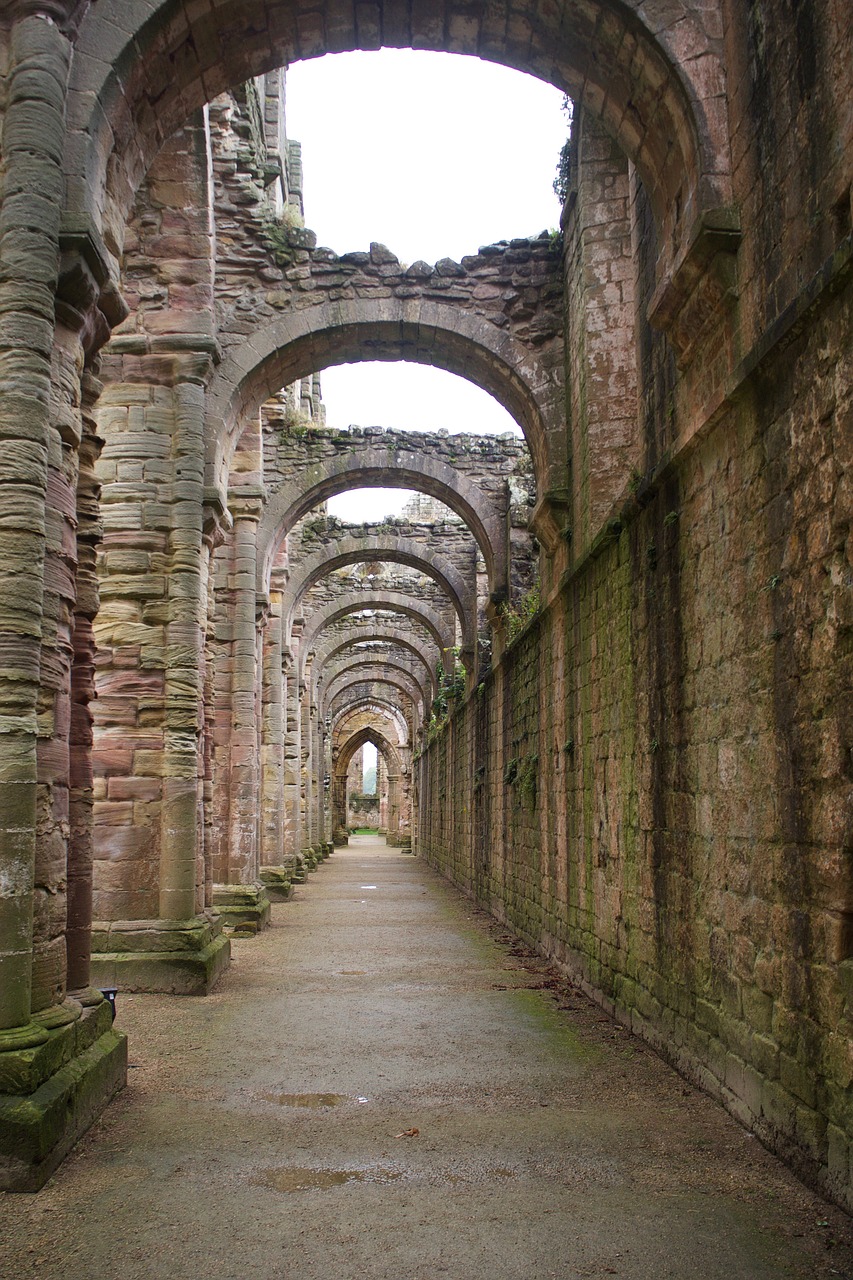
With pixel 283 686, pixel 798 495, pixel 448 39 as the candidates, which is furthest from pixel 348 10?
pixel 283 686

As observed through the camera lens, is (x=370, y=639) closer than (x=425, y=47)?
No

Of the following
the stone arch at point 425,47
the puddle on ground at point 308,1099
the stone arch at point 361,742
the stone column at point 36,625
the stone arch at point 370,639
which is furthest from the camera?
the stone arch at point 361,742

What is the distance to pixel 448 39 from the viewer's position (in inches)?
244

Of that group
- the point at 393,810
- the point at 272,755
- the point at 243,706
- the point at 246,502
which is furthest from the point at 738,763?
the point at 393,810

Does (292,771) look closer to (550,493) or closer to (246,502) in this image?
(246,502)

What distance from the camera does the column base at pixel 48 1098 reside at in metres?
3.58

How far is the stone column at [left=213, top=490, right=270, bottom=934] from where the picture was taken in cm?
1219

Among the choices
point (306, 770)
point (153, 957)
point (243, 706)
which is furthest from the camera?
point (306, 770)

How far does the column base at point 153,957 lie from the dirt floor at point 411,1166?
58 centimetres

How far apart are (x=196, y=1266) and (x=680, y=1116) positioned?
2.32 metres

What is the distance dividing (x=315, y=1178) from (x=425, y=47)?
605cm

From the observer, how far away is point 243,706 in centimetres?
1246

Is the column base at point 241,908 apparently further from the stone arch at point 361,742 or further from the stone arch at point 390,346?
the stone arch at point 361,742

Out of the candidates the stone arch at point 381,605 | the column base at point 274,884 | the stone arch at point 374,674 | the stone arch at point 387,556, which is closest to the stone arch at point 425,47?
the column base at point 274,884
